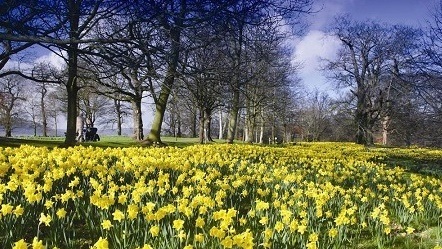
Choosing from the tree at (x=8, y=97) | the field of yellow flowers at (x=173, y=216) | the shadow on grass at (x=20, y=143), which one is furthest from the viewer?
the tree at (x=8, y=97)

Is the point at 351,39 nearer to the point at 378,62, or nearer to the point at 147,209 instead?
the point at 378,62

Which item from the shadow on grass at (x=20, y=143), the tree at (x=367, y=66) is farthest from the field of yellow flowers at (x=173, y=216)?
the tree at (x=367, y=66)

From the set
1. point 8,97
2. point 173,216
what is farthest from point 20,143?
point 8,97

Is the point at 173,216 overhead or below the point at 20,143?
below

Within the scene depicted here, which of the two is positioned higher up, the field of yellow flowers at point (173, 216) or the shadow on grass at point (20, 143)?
the shadow on grass at point (20, 143)

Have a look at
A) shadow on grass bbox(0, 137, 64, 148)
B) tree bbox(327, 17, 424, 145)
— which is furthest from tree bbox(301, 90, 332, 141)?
shadow on grass bbox(0, 137, 64, 148)

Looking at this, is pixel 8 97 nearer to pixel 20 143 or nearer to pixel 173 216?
pixel 20 143

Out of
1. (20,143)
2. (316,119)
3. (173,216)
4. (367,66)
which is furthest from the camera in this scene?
(316,119)

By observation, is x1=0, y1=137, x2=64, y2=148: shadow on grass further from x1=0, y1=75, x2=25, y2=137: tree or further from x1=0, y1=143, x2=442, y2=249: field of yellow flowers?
x1=0, y1=75, x2=25, y2=137: tree

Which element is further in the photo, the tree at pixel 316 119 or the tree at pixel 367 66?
the tree at pixel 316 119

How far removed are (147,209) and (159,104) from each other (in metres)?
14.8

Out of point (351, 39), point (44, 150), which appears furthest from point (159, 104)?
point (351, 39)

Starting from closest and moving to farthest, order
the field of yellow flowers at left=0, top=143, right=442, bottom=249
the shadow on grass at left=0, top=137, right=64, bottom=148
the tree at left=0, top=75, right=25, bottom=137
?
the field of yellow flowers at left=0, top=143, right=442, bottom=249, the shadow on grass at left=0, top=137, right=64, bottom=148, the tree at left=0, top=75, right=25, bottom=137

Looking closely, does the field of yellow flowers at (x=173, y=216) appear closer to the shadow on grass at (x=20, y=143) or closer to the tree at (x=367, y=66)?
the shadow on grass at (x=20, y=143)
